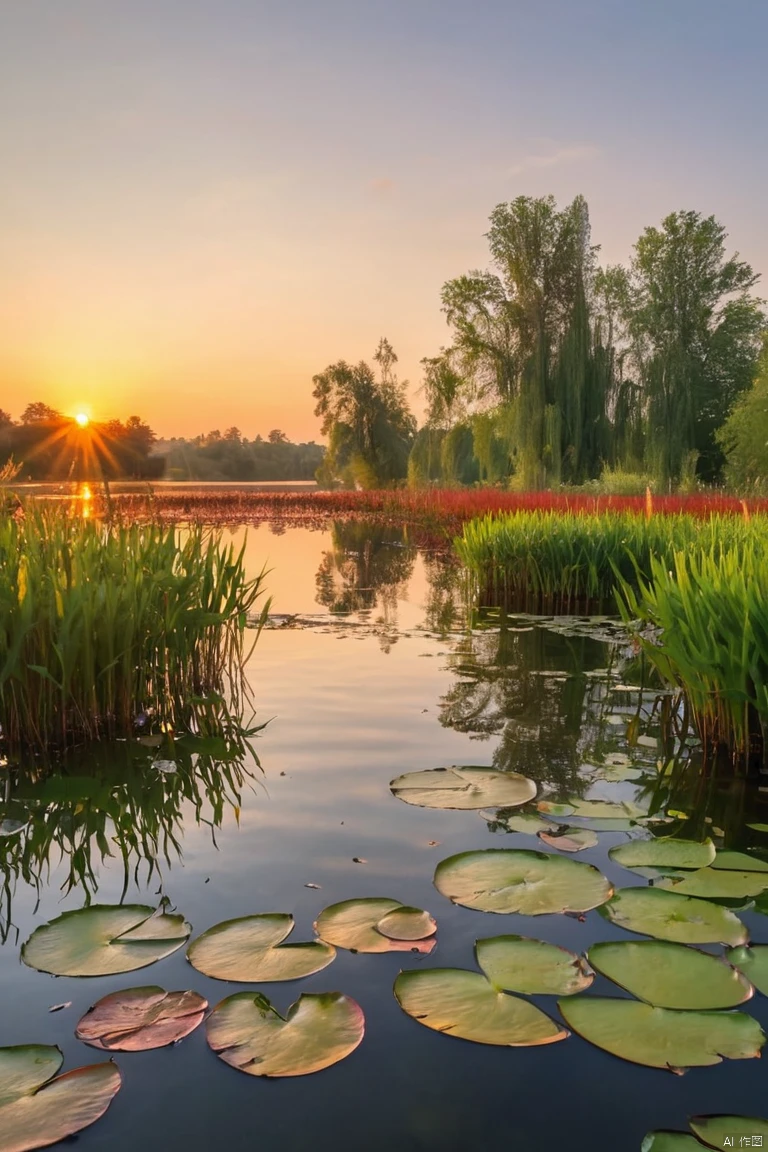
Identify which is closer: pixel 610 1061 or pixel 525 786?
pixel 610 1061

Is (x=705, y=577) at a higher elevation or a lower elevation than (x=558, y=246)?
lower

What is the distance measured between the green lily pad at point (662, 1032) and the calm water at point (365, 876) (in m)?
0.03

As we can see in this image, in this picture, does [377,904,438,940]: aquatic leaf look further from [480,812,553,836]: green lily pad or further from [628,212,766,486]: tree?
[628,212,766,486]: tree

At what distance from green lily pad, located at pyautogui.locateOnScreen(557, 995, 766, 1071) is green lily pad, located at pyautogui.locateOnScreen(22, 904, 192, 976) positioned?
3.82 ft

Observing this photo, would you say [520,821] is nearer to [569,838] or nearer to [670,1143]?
[569,838]

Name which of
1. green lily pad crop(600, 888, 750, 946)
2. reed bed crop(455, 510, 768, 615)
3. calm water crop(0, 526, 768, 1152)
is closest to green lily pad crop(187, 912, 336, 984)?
calm water crop(0, 526, 768, 1152)

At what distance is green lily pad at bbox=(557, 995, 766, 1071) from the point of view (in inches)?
75.9

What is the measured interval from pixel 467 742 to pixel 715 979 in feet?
7.56

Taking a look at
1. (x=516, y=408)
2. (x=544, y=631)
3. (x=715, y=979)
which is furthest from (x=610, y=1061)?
(x=516, y=408)

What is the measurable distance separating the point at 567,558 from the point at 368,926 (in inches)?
275

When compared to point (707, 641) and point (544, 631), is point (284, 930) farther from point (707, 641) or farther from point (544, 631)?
point (544, 631)

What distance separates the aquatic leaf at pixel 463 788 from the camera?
356 centimetres

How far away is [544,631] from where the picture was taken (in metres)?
7.85

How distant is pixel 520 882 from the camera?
279cm
